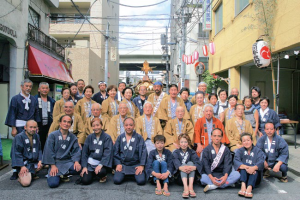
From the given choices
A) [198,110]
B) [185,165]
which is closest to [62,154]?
[185,165]

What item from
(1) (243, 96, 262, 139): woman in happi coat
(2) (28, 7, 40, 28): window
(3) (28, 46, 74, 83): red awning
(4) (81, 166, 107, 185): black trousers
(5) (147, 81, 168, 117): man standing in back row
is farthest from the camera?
(2) (28, 7, 40, 28): window

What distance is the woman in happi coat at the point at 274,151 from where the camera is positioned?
4566 mm

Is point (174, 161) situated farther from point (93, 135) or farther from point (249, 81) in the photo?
point (249, 81)

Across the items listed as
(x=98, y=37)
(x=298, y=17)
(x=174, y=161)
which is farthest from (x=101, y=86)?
(x=98, y=37)

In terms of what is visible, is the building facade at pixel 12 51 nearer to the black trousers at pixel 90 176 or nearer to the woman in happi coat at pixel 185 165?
the black trousers at pixel 90 176

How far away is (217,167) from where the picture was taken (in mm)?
4285

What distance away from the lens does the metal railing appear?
368 inches

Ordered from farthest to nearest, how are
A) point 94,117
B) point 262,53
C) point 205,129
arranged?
point 262,53 → point 94,117 → point 205,129

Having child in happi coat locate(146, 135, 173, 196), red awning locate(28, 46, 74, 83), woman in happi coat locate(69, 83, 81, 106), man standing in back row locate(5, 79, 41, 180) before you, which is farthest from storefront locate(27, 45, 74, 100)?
child in happi coat locate(146, 135, 173, 196)

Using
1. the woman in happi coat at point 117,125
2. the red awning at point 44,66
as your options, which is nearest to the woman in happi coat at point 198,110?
the woman in happi coat at point 117,125

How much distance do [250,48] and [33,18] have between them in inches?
373

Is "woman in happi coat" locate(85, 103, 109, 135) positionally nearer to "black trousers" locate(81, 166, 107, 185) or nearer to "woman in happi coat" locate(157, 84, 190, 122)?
"black trousers" locate(81, 166, 107, 185)

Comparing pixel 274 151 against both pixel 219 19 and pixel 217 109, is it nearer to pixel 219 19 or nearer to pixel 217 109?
pixel 217 109

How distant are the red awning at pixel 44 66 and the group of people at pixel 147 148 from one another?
3924 mm
